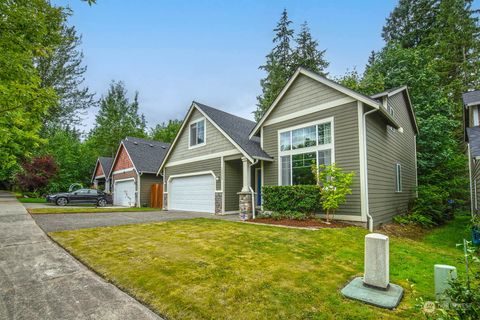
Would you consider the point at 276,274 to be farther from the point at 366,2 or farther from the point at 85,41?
the point at 85,41

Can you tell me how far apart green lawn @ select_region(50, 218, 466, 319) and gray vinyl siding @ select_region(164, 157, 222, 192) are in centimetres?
586

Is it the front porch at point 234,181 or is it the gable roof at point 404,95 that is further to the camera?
the front porch at point 234,181

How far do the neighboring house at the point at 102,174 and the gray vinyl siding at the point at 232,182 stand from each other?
16.7 metres

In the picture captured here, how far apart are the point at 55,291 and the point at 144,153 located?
63.3 ft

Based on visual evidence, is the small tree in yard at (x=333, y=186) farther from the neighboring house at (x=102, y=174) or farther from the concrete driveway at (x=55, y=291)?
the neighboring house at (x=102, y=174)

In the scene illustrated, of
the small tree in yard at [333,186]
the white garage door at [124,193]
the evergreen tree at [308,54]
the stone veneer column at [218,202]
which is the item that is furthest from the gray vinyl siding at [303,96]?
the evergreen tree at [308,54]

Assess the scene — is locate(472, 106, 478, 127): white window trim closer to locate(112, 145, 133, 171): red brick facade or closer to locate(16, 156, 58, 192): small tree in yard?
locate(112, 145, 133, 171): red brick facade

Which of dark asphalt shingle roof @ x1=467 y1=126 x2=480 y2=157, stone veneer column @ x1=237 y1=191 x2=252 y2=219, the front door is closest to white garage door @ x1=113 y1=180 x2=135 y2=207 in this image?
the front door

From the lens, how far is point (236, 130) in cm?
1381

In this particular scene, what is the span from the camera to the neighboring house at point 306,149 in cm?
870

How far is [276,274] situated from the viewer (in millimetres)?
4051

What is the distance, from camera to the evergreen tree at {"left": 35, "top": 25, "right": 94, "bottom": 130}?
85.1 ft

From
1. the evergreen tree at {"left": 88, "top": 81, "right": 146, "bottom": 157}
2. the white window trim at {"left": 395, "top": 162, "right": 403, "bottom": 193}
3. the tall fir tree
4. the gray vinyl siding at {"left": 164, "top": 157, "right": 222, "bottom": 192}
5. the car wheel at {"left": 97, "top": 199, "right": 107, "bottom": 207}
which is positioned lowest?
the car wheel at {"left": 97, "top": 199, "right": 107, "bottom": 207}

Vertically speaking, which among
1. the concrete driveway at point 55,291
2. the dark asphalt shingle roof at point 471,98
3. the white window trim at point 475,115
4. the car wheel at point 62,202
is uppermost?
the dark asphalt shingle roof at point 471,98
